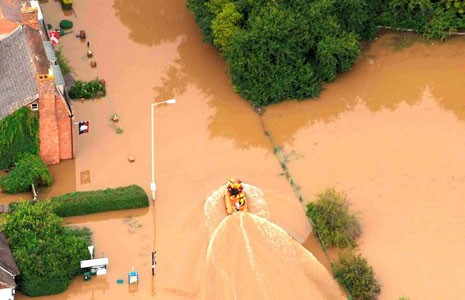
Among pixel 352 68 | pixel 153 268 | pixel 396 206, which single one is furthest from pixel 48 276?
pixel 352 68

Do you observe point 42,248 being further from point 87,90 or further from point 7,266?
point 87,90

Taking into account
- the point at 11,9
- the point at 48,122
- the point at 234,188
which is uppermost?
the point at 11,9

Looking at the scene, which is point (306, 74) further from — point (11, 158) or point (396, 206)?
point (11, 158)

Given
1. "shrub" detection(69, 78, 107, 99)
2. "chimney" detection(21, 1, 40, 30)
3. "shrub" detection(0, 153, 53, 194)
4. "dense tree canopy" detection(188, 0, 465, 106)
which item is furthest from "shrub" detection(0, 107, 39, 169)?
"dense tree canopy" detection(188, 0, 465, 106)

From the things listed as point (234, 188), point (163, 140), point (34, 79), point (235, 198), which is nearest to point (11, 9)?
point (34, 79)

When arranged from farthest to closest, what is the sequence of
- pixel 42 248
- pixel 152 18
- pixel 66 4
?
pixel 66 4, pixel 152 18, pixel 42 248

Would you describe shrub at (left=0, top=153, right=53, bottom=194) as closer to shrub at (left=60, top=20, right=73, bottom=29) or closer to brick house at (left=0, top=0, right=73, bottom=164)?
brick house at (left=0, top=0, right=73, bottom=164)
